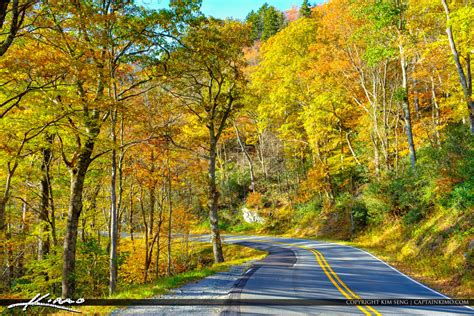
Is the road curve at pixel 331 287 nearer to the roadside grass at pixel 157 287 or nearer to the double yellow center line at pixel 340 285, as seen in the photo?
the double yellow center line at pixel 340 285

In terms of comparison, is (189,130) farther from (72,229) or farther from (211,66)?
(72,229)

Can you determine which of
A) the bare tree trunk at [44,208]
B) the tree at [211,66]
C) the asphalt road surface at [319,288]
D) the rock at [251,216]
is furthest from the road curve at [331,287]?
the rock at [251,216]

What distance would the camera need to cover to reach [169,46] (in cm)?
1413

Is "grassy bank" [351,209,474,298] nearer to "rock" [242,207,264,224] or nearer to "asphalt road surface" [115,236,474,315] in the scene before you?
"asphalt road surface" [115,236,474,315]

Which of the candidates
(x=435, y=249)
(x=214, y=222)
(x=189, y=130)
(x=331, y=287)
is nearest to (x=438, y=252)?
(x=435, y=249)

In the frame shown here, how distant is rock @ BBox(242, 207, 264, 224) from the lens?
122 ft

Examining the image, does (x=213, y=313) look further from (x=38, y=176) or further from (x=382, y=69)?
(x=382, y=69)

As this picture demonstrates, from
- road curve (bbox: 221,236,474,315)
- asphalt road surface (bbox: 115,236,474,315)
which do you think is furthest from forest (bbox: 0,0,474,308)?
asphalt road surface (bbox: 115,236,474,315)

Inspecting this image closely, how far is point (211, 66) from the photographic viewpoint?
17.2 metres

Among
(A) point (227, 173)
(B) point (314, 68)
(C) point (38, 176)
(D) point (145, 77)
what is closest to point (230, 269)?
(D) point (145, 77)

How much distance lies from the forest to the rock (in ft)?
Answer: 2.17

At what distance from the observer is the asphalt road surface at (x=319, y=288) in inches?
305

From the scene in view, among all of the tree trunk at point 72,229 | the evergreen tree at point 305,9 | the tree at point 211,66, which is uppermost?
the evergreen tree at point 305,9

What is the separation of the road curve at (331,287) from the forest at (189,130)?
67.5 inches
